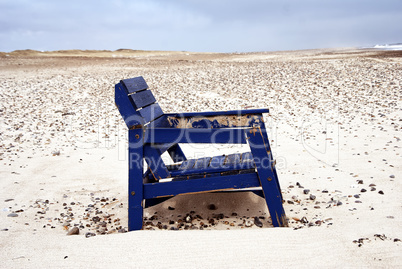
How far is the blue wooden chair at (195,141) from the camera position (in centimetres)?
351

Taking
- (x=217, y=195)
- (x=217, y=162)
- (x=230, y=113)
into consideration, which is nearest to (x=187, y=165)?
(x=217, y=162)

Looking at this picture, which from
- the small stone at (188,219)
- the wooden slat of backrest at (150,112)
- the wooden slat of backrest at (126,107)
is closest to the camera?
the wooden slat of backrest at (126,107)

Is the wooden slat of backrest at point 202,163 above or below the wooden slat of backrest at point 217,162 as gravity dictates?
below

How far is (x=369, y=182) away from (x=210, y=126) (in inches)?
99.6

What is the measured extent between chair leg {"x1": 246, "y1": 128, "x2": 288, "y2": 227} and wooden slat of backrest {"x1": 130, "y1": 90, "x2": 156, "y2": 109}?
1155 mm

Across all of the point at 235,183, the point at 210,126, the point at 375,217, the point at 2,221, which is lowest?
the point at 2,221

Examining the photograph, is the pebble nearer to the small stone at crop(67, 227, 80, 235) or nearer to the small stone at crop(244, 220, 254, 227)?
the small stone at crop(244, 220, 254, 227)

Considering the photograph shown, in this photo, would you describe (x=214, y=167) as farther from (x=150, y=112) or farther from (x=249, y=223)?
(x=150, y=112)

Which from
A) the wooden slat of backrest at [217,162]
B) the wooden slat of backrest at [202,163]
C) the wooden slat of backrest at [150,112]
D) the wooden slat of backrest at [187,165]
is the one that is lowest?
the wooden slat of backrest at [187,165]

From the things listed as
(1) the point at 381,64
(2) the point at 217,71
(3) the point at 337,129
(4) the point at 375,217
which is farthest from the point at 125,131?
(1) the point at 381,64

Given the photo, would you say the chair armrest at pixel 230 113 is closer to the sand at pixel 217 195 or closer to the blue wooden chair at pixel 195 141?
the blue wooden chair at pixel 195 141

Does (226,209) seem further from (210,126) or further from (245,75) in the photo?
(245,75)

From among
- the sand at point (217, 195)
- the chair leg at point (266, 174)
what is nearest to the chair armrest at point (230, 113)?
the chair leg at point (266, 174)

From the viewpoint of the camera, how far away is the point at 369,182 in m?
4.76
